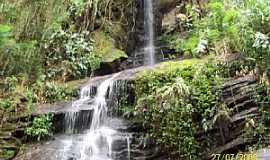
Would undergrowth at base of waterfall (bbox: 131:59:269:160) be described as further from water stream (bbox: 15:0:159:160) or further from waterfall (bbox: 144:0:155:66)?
waterfall (bbox: 144:0:155:66)

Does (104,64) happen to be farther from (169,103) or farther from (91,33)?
(169,103)

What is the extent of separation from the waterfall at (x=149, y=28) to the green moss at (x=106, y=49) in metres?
0.87

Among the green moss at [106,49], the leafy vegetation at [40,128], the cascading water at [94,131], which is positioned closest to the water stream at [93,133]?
the cascading water at [94,131]

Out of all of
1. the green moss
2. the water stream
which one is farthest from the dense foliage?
the green moss

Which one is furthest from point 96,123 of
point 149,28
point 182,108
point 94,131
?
point 149,28

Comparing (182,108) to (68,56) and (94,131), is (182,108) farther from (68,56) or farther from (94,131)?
(68,56)

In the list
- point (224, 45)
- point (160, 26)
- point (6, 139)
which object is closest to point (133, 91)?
point (224, 45)

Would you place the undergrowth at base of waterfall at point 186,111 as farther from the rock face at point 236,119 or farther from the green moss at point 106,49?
the green moss at point 106,49

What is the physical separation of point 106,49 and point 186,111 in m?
4.78

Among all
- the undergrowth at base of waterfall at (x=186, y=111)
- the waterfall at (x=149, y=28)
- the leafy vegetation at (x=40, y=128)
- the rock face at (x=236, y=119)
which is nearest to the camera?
the rock face at (x=236, y=119)

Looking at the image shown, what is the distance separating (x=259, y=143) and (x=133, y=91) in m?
2.60

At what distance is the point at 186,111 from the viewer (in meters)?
7.14

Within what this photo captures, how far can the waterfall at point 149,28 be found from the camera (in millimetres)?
12158

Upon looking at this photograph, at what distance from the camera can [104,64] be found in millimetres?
10977
